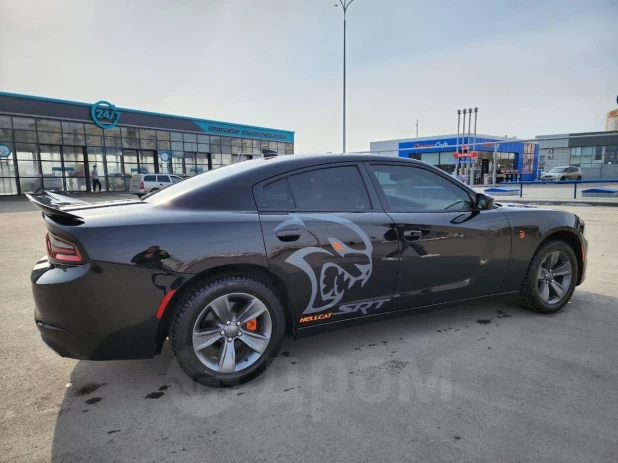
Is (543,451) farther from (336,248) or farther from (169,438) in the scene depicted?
(169,438)

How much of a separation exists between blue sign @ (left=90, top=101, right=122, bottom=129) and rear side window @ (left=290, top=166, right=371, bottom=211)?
2708cm

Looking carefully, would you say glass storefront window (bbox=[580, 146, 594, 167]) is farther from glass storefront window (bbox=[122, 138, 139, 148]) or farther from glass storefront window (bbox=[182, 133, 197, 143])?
glass storefront window (bbox=[122, 138, 139, 148])

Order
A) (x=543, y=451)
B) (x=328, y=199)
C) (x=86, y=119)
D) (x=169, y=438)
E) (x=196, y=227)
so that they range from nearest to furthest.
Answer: (x=543, y=451)
(x=169, y=438)
(x=196, y=227)
(x=328, y=199)
(x=86, y=119)

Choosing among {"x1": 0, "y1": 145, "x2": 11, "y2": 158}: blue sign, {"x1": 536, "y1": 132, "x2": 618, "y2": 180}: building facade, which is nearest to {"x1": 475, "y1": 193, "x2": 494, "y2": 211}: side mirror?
{"x1": 0, "y1": 145, "x2": 11, "y2": 158}: blue sign

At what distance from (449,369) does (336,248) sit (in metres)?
1.16

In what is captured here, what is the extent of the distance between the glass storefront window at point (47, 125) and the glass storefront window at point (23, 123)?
0.27m

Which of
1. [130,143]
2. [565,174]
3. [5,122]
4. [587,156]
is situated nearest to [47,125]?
[5,122]

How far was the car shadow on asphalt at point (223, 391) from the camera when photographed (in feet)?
6.73

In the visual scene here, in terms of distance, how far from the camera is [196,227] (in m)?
2.44

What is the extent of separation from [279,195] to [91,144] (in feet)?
89.4

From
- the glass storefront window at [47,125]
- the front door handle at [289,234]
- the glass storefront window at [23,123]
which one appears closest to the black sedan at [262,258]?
the front door handle at [289,234]

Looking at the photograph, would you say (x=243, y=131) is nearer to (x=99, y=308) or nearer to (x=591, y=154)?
(x=99, y=308)

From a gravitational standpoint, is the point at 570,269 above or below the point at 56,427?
above

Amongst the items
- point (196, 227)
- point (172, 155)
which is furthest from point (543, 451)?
point (172, 155)
